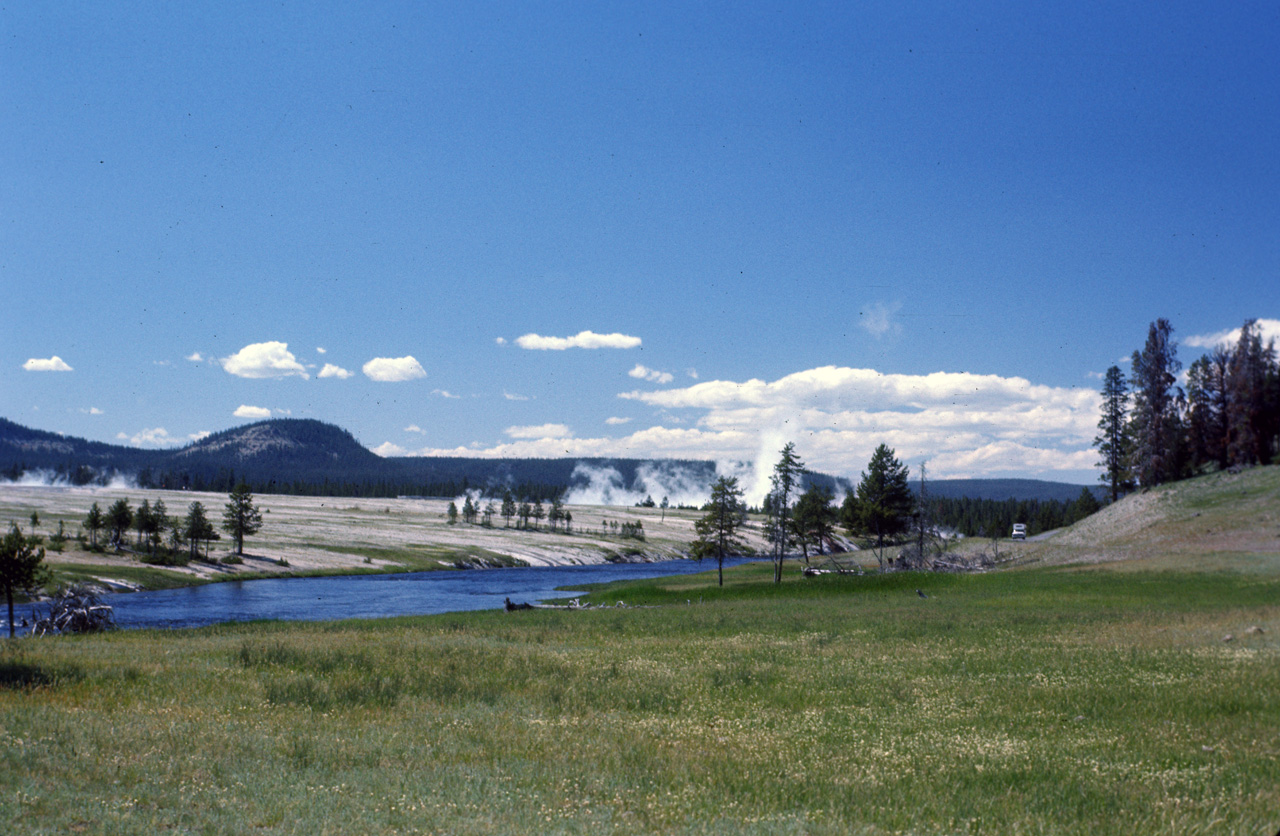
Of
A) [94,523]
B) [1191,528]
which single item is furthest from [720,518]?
[94,523]

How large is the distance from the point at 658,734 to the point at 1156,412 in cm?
9868

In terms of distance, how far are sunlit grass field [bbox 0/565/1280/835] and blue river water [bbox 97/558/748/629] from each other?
33381 millimetres

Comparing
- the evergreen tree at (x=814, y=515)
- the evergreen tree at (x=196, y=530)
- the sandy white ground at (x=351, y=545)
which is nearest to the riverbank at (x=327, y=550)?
the sandy white ground at (x=351, y=545)

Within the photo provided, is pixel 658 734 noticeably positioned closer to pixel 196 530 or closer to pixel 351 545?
pixel 196 530

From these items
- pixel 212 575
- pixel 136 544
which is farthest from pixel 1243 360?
pixel 136 544

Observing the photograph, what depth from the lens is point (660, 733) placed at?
14.8m

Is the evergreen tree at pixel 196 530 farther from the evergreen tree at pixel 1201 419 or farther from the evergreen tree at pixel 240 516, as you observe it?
the evergreen tree at pixel 1201 419

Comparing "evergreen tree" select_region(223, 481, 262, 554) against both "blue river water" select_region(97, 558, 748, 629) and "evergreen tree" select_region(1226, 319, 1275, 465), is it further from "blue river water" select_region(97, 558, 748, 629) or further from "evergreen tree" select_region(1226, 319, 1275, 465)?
"evergreen tree" select_region(1226, 319, 1275, 465)

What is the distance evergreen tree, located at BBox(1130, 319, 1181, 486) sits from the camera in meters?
91.7

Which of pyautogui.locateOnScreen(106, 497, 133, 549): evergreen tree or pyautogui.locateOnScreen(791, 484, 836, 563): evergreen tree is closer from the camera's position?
pyautogui.locateOnScreen(791, 484, 836, 563): evergreen tree

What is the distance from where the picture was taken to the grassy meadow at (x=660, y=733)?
387 inches

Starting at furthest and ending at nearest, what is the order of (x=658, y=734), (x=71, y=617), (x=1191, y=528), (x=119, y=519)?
(x=119, y=519), (x=1191, y=528), (x=71, y=617), (x=658, y=734)

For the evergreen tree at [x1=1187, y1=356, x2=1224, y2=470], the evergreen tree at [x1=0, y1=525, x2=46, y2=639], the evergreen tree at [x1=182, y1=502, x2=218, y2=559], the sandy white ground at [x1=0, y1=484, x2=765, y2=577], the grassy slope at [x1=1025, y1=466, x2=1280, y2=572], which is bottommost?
the sandy white ground at [x1=0, y1=484, x2=765, y2=577]

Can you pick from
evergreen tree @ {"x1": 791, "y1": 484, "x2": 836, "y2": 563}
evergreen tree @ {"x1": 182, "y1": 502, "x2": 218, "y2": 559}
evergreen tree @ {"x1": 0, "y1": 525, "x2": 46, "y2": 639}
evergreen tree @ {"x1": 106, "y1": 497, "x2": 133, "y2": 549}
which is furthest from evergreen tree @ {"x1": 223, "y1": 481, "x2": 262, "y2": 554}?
evergreen tree @ {"x1": 791, "y1": 484, "x2": 836, "y2": 563}
